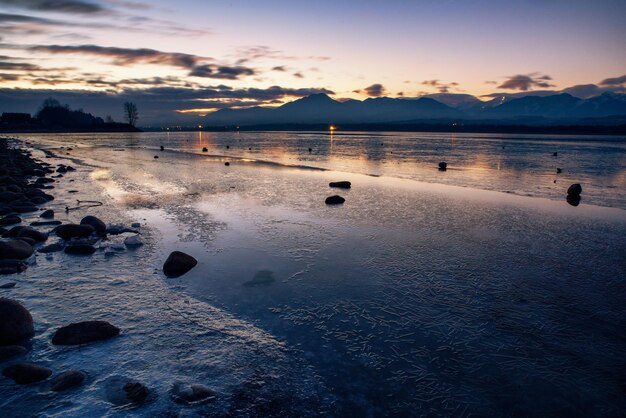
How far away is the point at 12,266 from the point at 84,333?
15.8 ft

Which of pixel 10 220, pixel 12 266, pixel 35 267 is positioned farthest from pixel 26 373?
pixel 10 220

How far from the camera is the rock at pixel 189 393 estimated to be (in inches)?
191

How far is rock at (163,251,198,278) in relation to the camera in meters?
9.07

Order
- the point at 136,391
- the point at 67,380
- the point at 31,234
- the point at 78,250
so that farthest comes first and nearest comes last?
the point at 31,234 → the point at 78,250 → the point at 67,380 → the point at 136,391

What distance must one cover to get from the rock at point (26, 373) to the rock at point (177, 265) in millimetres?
3740

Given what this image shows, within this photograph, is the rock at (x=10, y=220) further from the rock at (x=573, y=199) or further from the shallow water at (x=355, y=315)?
the rock at (x=573, y=199)

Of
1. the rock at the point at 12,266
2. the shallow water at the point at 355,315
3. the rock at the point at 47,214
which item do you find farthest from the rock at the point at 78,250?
the rock at the point at 47,214

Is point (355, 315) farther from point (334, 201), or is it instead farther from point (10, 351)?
point (334, 201)

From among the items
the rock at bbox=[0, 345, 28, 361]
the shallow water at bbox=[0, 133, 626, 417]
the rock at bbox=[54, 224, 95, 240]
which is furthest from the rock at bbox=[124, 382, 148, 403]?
the rock at bbox=[54, 224, 95, 240]

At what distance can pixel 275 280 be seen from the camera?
346 inches

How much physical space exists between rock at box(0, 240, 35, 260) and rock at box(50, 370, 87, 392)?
249 inches

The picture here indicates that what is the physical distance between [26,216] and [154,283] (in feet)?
32.7

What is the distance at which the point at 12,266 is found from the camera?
30.1 feet

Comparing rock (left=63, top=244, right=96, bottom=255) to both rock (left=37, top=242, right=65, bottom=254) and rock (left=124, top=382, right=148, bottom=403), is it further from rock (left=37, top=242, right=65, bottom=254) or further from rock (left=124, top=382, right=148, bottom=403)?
rock (left=124, top=382, right=148, bottom=403)
